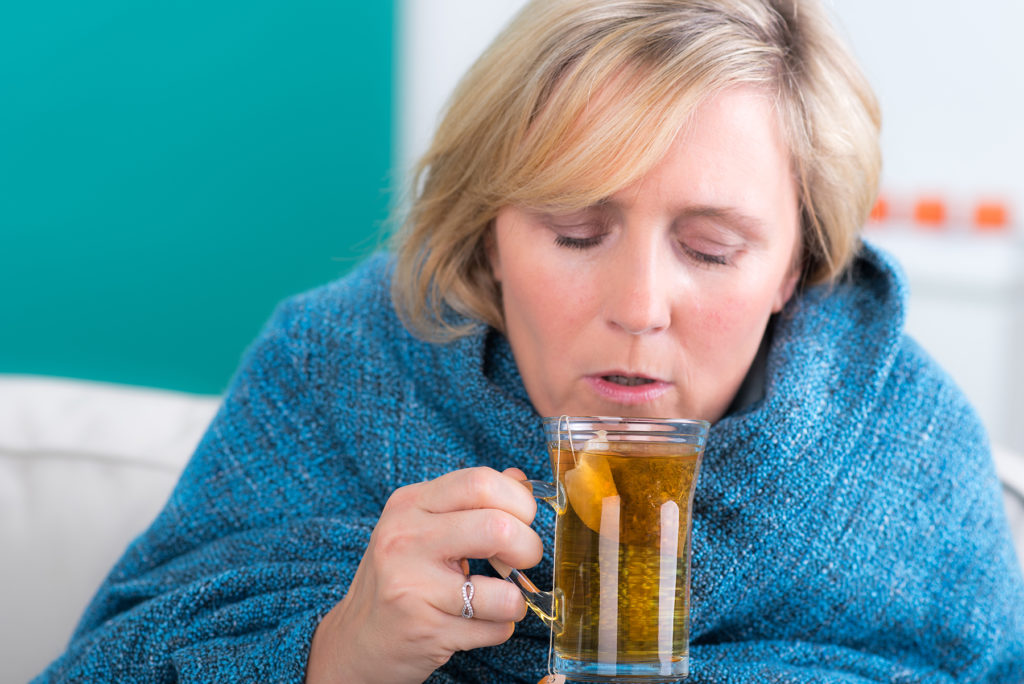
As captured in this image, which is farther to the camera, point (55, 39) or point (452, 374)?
point (55, 39)

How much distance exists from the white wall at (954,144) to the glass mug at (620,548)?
272 cm

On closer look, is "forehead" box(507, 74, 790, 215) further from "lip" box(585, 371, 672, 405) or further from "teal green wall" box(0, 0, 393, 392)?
"teal green wall" box(0, 0, 393, 392)

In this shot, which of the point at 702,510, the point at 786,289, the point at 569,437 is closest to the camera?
the point at 569,437

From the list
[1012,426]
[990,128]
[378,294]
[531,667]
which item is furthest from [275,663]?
[990,128]

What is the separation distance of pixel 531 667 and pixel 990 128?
3.17 m

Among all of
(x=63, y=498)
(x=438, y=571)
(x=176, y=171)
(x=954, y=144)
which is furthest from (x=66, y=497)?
(x=954, y=144)

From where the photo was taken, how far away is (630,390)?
115cm

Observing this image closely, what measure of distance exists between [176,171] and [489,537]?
2.91 metres

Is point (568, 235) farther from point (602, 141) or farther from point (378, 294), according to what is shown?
point (378, 294)

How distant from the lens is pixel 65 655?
1.27m

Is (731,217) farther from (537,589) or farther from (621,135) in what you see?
(537,589)

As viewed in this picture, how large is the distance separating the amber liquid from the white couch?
91 centimetres

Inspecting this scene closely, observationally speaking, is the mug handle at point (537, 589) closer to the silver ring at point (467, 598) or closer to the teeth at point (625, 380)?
the silver ring at point (467, 598)

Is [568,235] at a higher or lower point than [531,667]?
higher
